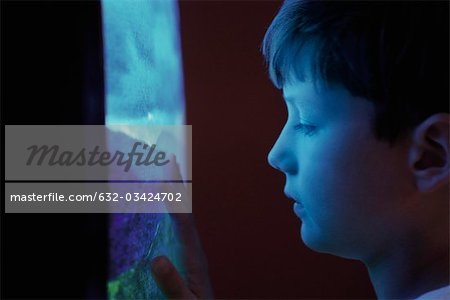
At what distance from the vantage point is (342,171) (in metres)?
0.54

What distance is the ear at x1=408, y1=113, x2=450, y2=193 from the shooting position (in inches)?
19.7

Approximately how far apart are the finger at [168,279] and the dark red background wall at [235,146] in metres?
0.55

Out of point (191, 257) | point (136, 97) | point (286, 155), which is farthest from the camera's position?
point (191, 257)

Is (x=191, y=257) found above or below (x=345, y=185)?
below

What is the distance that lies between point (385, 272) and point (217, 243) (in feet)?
1.79

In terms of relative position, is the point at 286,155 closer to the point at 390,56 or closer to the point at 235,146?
the point at 390,56

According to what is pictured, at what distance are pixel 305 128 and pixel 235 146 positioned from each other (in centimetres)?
51

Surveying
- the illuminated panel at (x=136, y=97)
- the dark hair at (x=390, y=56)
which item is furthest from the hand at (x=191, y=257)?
the dark hair at (x=390, y=56)

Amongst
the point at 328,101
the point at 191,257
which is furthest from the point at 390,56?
the point at 191,257

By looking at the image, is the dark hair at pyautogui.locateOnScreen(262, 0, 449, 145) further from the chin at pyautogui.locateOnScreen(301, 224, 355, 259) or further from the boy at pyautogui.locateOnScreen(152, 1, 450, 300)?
the chin at pyautogui.locateOnScreen(301, 224, 355, 259)

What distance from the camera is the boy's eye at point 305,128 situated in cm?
57

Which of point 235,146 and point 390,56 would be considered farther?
point 235,146

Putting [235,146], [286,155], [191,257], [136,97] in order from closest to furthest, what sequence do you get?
[136,97], [286,155], [191,257], [235,146]

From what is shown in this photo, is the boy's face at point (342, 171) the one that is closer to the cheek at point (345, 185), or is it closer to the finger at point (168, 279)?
the cheek at point (345, 185)
